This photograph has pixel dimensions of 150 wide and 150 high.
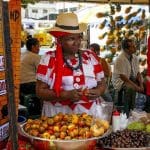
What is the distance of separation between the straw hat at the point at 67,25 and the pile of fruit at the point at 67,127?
2.70 feet

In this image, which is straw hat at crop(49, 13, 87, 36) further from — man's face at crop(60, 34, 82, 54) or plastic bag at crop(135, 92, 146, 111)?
plastic bag at crop(135, 92, 146, 111)

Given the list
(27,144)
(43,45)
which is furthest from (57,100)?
(43,45)

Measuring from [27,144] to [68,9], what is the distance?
6.60 m

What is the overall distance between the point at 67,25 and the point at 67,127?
1051 millimetres

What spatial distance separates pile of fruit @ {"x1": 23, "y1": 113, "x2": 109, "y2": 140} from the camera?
2.23 meters

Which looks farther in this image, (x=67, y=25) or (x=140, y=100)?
(x=140, y=100)

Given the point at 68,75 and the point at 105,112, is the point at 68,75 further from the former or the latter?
the point at 105,112

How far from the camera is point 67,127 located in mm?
2281

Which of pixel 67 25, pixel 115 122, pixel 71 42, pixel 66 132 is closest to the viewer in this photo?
pixel 66 132

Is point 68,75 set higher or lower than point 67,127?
higher

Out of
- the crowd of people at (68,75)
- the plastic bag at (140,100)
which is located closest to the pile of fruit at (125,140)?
the crowd of people at (68,75)

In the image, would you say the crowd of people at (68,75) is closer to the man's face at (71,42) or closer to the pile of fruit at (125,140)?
the man's face at (71,42)

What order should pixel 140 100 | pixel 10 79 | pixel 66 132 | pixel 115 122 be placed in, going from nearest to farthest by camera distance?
pixel 10 79, pixel 66 132, pixel 115 122, pixel 140 100

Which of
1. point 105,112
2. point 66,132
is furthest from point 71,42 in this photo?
point 66,132
